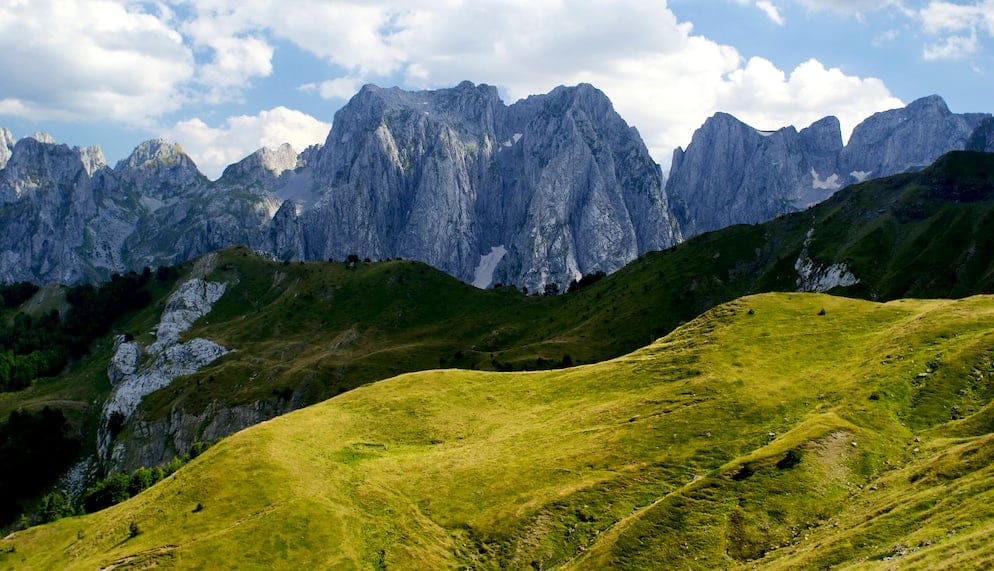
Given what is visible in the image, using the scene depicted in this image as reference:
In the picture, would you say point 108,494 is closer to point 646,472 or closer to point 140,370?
point 646,472

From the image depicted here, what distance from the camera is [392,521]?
55344 mm

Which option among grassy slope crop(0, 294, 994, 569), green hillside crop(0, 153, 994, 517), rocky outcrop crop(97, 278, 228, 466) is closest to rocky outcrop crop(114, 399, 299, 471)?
green hillside crop(0, 153, 994, 517)

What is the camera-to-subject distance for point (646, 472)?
54062 mm

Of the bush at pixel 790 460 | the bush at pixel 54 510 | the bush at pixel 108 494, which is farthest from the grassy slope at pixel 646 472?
the bush at pixel 54 510

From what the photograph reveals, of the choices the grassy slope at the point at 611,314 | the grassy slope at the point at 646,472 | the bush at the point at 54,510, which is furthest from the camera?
the grassy slope at the point at 611,314

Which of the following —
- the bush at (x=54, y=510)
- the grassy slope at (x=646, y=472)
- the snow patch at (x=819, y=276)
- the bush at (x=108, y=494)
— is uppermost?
the snow patch at (x=819, y=276)

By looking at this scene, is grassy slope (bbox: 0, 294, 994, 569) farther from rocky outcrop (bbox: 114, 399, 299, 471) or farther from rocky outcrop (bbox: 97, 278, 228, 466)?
rocky outcrop (bbox: 97, 278, 228, 466)

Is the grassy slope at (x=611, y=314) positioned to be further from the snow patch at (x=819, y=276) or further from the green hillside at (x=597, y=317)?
the snow patch at (x=819, y=276)

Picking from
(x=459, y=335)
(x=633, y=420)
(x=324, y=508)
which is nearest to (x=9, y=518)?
(x=459, y=335)

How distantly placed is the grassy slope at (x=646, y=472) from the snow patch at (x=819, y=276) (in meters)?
87.8

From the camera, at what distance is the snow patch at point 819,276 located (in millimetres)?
159375

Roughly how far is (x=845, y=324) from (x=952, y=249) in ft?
332

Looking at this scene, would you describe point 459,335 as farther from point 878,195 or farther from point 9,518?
point 878,195

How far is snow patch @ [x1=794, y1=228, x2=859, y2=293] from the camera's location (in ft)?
523
